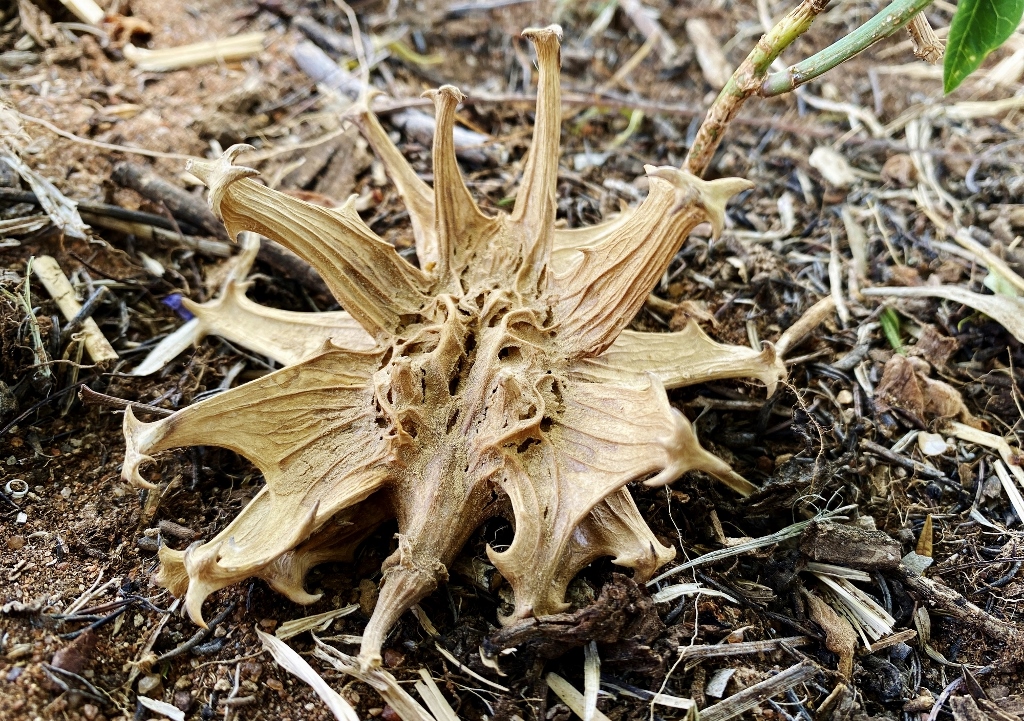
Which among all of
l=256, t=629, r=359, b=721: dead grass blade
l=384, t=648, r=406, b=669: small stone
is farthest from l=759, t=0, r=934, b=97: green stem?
l=256, t=629, r=359, b=721: dead grass blade

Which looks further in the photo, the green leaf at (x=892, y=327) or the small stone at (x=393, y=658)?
the green leaf at (x=892, y=327)

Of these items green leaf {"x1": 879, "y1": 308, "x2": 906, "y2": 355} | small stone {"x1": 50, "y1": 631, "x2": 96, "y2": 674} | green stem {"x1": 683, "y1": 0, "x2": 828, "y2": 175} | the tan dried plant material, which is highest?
green stem {"x1": 683, "y1": 0, "x2": 828, "y2": 175}

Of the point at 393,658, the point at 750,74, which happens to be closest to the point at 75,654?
the point at 393,658

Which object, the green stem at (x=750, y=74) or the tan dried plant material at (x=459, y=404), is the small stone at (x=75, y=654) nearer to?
the tan dried plant material at (x=459, y=404)

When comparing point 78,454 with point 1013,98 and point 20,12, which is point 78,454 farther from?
point 1013,98

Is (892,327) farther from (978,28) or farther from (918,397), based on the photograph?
(978,28)

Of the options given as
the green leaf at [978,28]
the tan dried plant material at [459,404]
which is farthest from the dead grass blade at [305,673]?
the green leaf at [978,28]

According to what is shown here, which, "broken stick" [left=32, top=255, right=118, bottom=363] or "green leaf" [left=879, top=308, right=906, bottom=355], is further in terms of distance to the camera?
"green leaf" [left=879, top=308, right=906, bottom=355]

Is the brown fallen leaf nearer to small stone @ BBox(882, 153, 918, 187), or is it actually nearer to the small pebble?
small stone @ BBox(882, 153, 918, 187)
